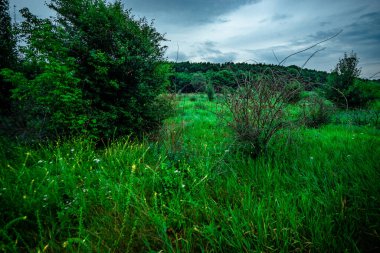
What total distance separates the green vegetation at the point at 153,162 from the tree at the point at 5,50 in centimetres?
28

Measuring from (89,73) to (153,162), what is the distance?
306cm

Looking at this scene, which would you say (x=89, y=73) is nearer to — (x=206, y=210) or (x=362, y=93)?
(x=206, y=210)

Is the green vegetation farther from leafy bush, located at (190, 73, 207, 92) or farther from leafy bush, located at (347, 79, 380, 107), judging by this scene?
leafy bush, located at (347, 79, 380, 107)

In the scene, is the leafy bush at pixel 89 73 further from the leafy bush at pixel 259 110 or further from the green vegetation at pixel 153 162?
the leafy bush at pixel 259 110

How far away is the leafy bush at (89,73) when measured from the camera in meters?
4.12

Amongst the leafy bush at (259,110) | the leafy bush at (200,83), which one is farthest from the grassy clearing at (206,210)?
the leafy bush at (200,83)

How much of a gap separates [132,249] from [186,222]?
0.58m

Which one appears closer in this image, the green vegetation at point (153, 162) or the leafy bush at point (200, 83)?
the green vegetation at point (153, 162)

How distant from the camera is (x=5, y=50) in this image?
293 inches

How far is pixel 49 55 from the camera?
4164 millimetres

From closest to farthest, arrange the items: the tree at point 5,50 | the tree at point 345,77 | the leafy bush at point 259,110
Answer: the leafy bush at point 259,110
the tree at point 5,50
the tree at point 345,77

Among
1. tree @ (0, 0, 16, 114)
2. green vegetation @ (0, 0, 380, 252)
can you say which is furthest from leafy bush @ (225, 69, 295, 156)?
tree @ (0, 0, 16, 114)

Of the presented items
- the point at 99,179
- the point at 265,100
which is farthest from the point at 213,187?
the point at 265,100

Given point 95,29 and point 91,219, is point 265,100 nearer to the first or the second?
point 91,219
